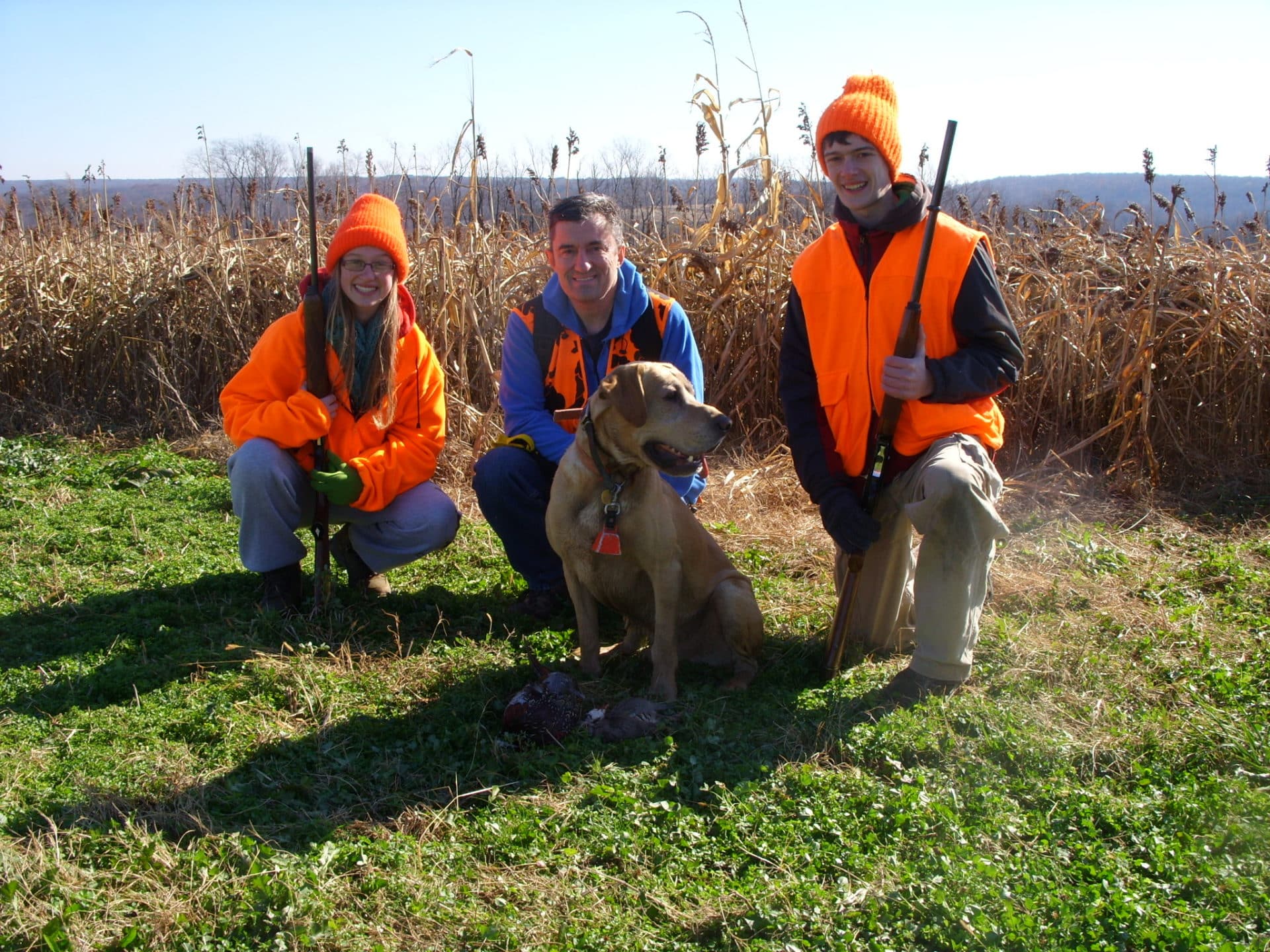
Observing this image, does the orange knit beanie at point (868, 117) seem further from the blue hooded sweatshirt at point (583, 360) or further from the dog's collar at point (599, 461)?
the dog's collar at point (599, 461)

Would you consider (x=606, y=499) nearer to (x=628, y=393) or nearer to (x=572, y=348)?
(x=628, y=393)

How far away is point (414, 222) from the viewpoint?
8.23 metres

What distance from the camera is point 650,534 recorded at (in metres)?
4.30

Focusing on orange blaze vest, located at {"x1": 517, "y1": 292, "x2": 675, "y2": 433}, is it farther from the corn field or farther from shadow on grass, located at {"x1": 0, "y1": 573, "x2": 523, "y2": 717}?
the corn field

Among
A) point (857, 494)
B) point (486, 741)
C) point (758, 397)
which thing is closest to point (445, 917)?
point (486, 741)

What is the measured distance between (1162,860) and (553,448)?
3.26 m

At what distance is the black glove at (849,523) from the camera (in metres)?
4.22

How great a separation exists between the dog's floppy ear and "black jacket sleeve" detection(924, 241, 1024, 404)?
121 cm

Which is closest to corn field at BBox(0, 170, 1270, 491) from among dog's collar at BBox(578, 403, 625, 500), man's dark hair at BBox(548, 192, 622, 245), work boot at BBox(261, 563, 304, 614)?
work boot at BBox(261, 563, 304, 614)

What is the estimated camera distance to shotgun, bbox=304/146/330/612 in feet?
16.1

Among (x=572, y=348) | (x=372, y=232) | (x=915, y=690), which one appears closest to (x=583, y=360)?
(x=572, y=348)

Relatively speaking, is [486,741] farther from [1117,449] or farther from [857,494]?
[1117,449]

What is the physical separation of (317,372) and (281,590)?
115 centimetres

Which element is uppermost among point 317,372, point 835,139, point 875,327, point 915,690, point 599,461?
point 835,139
